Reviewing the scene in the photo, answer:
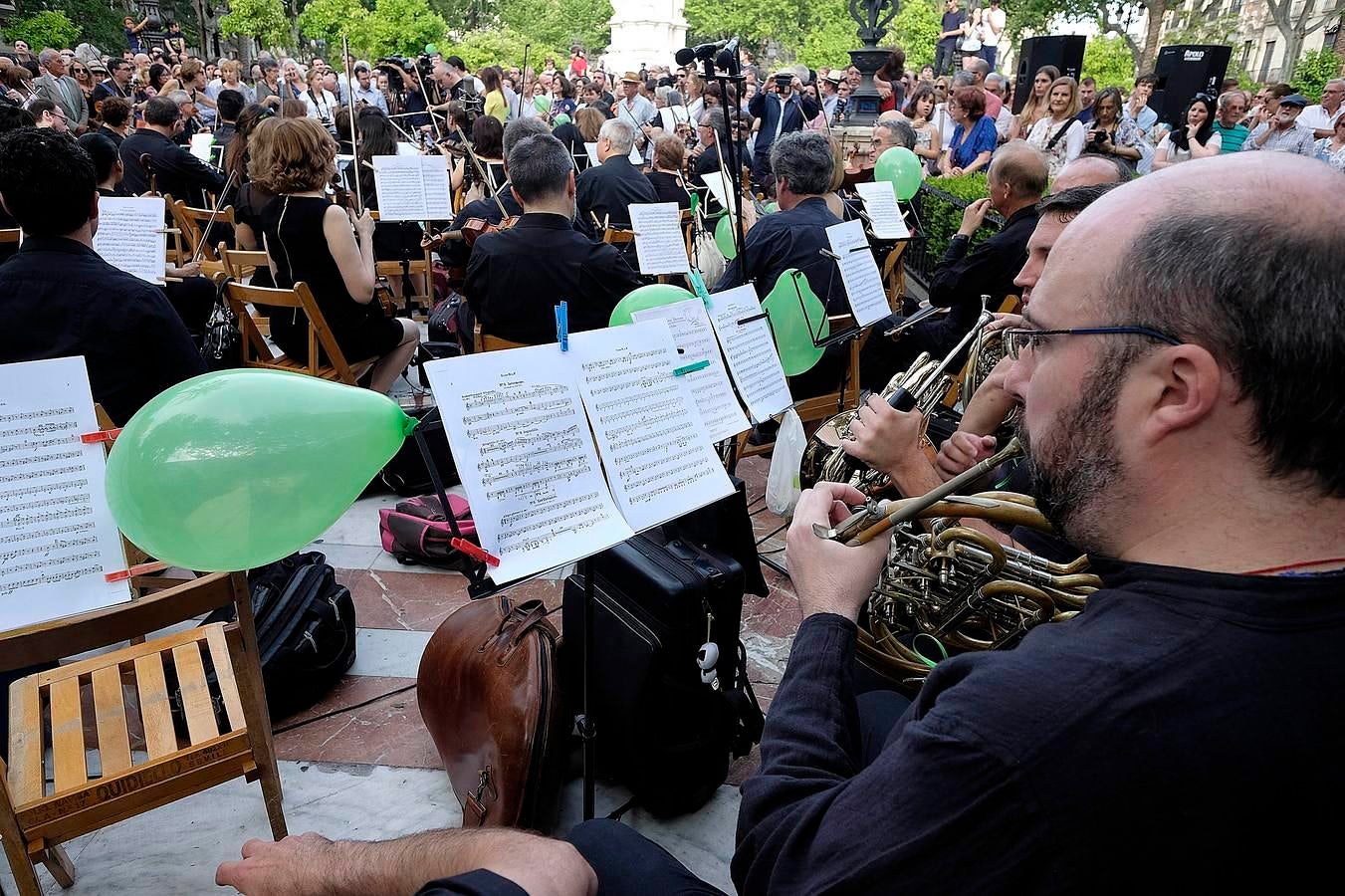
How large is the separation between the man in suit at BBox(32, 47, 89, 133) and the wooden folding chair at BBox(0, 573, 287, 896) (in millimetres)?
9650

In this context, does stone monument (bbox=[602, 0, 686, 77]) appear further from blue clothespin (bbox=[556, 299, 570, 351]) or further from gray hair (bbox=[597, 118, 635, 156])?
blue clothespin (bbox=[556, 299, 570, 351])

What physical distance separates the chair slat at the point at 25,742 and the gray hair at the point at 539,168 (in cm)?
251

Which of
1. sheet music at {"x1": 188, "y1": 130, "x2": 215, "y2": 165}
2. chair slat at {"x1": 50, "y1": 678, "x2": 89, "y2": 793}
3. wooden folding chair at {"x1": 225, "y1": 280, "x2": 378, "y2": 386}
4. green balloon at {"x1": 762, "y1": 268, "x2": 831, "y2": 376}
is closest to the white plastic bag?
green balloon at {"x1": 762, "y1": 268, "x2": 831, "y2": 376}

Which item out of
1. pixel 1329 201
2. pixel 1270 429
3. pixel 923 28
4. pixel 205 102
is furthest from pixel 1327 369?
pixel 923 28

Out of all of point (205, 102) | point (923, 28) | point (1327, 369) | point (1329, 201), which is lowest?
point (1327, 369)

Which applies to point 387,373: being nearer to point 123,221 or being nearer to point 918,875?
point 123,221

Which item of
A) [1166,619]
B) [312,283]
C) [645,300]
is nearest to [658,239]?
[312,283]

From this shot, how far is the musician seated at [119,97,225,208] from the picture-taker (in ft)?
18.9

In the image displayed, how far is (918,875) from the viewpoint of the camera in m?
0.82

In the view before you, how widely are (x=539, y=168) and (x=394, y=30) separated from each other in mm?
20708

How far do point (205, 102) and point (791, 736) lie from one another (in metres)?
13.8

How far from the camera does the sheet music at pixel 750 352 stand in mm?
2143

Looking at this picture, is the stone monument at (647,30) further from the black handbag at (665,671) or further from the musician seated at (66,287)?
the black handbag at (665,671)

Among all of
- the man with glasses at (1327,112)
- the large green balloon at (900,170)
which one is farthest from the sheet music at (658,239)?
the man with glasses at (1327,112)
